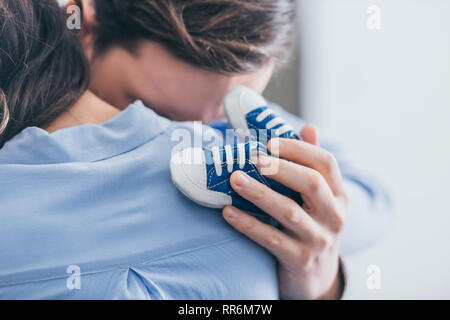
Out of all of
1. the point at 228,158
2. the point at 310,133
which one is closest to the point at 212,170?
the point at 228,158

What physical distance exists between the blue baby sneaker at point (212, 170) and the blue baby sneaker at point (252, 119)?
9cm

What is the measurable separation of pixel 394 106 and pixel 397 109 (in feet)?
0.05

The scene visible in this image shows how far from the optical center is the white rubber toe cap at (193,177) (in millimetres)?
452

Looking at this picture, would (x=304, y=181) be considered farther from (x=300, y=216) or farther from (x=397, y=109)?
(x=397, y=109)

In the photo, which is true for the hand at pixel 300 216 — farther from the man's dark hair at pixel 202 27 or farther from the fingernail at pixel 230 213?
the man's dark hair at pixel 202 27

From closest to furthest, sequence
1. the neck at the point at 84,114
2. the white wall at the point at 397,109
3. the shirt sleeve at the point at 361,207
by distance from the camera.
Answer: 1. the neck at the point at 84,114
2. the shirt sleeve at the point at 361,207
3. the white wall at the point at 397,109

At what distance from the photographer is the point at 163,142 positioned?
500 mm

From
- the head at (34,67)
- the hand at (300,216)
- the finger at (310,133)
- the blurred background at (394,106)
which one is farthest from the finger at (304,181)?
the blurred background at (394,106)

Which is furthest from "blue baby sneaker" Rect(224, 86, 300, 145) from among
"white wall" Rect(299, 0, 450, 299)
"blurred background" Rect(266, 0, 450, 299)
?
"white wall" Rect(299, 0, 450, 299)

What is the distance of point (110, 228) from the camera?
1.41 feet

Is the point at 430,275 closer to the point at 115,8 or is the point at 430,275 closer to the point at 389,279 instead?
the point at 389,279

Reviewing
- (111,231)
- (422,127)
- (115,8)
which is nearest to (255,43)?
(115,8)

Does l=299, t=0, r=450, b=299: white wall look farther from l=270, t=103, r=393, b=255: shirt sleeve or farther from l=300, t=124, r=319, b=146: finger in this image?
l=300, t=124, r=319, b=146: finger

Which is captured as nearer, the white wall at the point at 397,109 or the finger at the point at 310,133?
the finger at the point at 310,133
